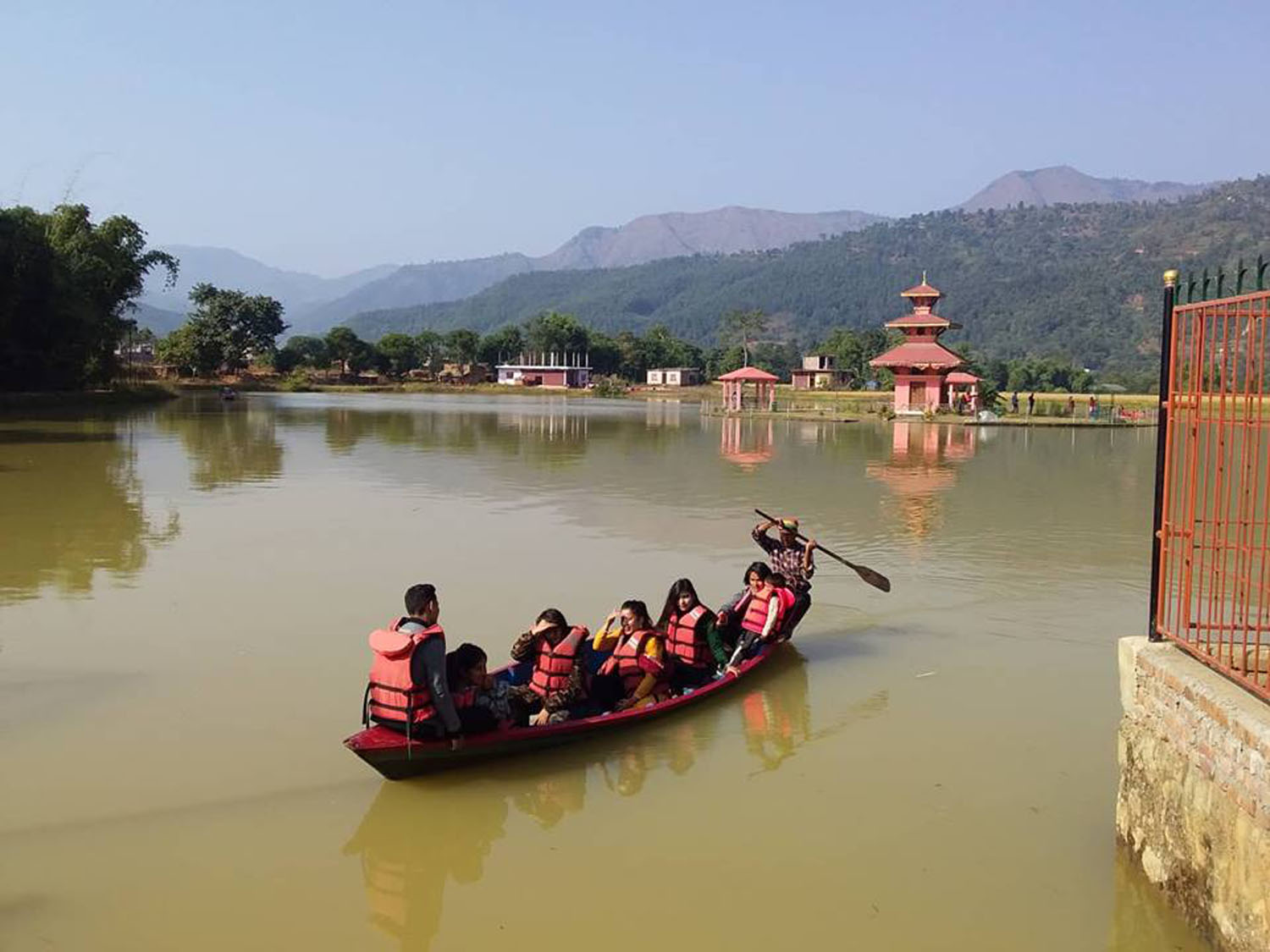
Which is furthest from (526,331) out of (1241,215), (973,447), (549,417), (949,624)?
(1241,215)

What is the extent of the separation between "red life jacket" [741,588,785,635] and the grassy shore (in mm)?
39183

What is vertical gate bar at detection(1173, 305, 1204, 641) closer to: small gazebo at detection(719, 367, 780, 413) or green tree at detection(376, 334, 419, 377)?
small gazebo at detection(719, 367, 780, 413)

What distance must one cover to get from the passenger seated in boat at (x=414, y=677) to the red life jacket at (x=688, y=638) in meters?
2.37

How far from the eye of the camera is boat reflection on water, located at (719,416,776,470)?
29.5 meters

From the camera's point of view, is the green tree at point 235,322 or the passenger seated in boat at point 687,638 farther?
the green tree at point 235,322

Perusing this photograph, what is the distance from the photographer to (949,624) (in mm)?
11047

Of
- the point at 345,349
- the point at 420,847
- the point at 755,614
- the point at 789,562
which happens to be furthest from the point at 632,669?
the point at 345,349

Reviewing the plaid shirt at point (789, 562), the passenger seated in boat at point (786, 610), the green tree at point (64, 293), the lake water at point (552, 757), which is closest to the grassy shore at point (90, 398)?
the green tree at point (64, 293)

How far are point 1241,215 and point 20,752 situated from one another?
737 ft

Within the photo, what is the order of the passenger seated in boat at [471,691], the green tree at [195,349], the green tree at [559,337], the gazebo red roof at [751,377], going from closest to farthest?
1. the passenger seated in boat at [471,691]
2. the gazebo red roof at [751,377]
3. the green tree at [195,349]
4. the green tree at [559,337]

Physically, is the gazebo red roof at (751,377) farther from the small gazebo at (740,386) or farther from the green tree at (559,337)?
the green tree at (559,337)

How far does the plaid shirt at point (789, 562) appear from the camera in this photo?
1007 centimetres

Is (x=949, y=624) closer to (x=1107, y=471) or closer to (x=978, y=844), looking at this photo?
(x=978, y=844)

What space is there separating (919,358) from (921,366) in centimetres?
58
